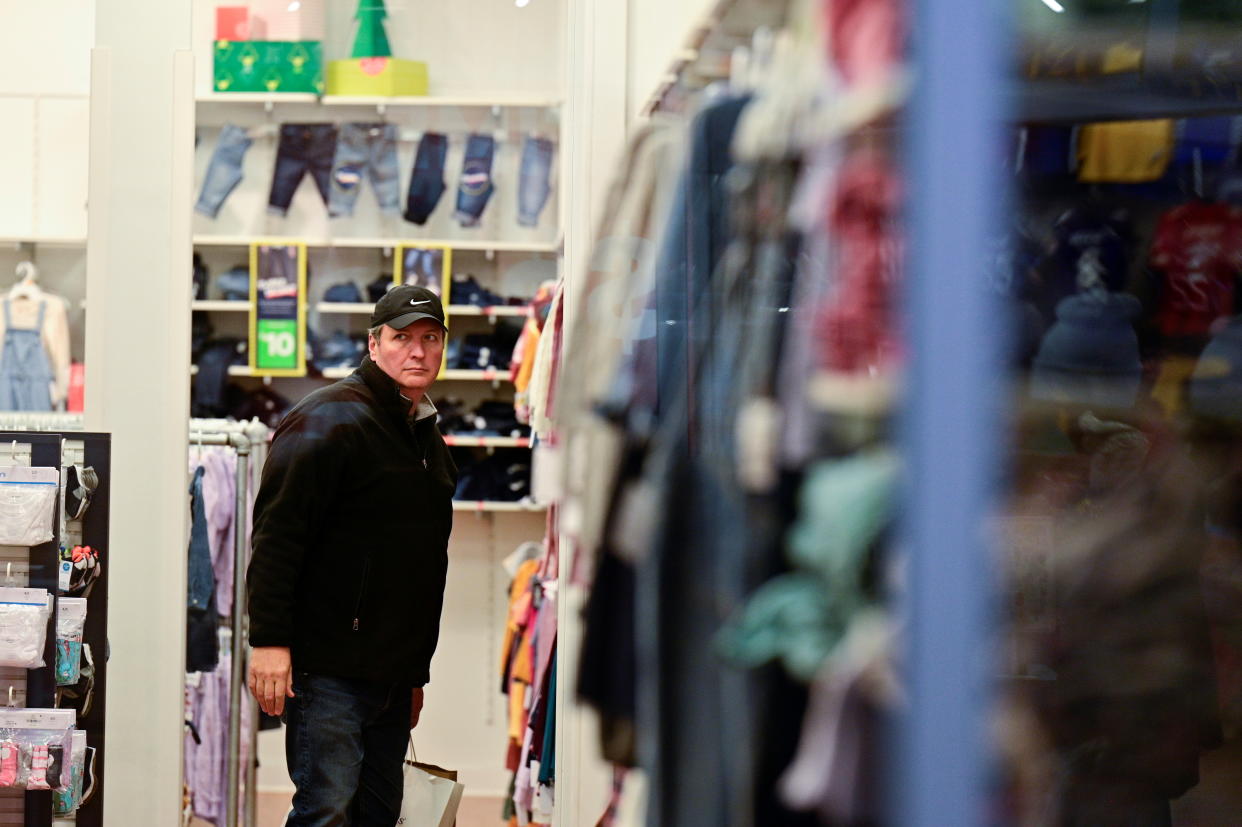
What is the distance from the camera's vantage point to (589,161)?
118 inches

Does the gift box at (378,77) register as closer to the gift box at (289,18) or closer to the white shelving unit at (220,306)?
the gift box at (289,18)

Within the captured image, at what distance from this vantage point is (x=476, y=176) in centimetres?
574

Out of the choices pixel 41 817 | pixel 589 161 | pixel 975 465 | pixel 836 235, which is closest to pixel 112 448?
pixel 41 817

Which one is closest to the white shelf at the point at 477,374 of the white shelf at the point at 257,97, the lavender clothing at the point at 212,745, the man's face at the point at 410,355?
the white shelf at the point at 257,97

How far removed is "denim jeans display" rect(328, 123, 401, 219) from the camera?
573cm

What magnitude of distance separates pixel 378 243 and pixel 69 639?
2.99m

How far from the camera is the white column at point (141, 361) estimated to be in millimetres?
3176

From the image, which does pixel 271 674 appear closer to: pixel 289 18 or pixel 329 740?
pixel 329 740

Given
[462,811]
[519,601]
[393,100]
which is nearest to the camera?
[519,601]

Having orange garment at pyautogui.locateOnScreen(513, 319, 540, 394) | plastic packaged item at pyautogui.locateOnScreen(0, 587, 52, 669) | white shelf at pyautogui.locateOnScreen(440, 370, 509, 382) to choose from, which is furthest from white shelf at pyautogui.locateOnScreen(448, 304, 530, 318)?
plastic packaged item at pyautogui.locateOnScreen(0, 587, 52, 669)

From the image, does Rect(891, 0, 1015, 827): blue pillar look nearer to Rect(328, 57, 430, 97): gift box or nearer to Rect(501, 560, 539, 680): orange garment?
Rect(501, 560, 539, 680): orange garment

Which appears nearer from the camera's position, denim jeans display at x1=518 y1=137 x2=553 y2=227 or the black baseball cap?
the black baseball cap

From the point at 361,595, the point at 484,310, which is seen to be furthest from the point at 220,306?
the point at 361,595

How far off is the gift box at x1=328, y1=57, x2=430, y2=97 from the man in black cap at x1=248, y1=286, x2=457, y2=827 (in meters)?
2.19
